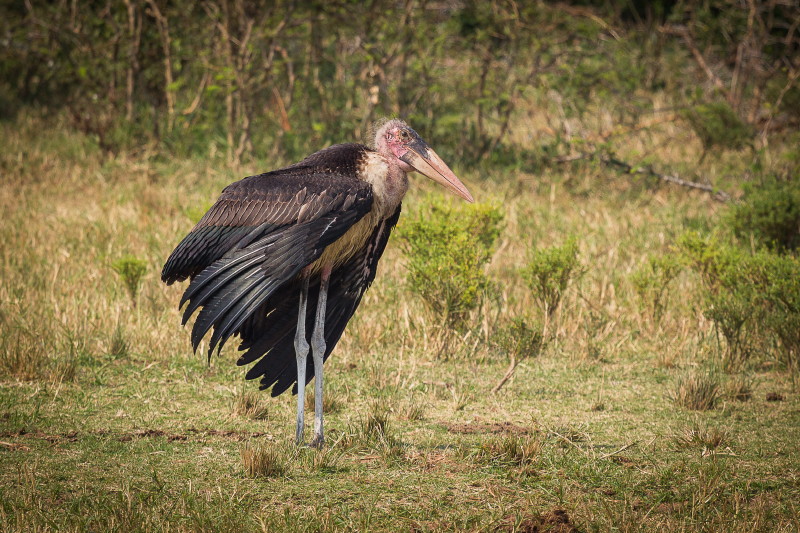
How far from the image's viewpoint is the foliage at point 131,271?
672 centimetres

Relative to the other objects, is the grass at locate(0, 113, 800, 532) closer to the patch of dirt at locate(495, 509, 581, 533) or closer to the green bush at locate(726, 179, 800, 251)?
the patch of dirt at locate(495, 509, 581, 533)

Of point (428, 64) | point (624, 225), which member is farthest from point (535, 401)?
point (428, 64)

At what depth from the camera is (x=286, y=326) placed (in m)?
4.96

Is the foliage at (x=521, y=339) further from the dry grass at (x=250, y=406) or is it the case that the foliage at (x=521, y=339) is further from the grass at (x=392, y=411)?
the dry grass at (x=250, y=406)

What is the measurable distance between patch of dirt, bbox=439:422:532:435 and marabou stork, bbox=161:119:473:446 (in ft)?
2.53

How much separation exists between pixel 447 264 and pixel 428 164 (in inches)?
79.9

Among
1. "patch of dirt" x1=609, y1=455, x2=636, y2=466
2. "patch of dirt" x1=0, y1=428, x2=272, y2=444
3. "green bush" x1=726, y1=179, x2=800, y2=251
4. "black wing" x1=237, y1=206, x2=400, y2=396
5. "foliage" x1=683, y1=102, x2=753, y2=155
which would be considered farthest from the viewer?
"foliage" x1=683, y1=102, x2=753, y2=155

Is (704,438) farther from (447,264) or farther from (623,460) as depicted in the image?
(447,264)

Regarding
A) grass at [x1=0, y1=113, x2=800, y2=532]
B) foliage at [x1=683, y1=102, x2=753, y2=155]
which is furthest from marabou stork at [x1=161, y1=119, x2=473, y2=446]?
foliage at [x1=683, y1=102, x2=753, y2=155]

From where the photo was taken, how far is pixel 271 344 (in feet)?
16.3

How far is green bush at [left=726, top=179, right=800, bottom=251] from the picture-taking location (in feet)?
25.5

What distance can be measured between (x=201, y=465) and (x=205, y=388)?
1379 millimetres

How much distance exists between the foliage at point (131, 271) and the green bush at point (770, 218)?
476 cm

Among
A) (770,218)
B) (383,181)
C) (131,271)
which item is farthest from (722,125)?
(383,181)
